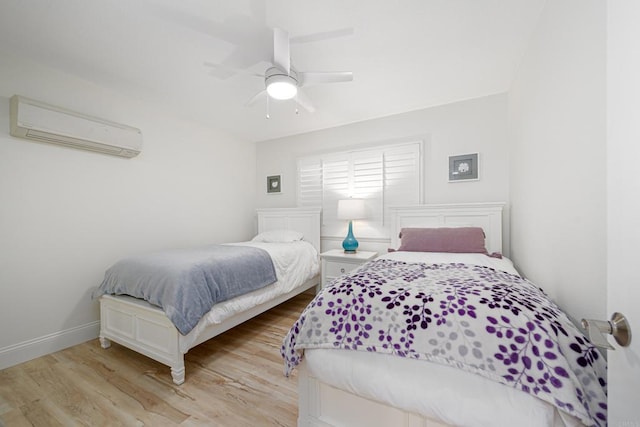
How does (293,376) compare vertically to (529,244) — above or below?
below

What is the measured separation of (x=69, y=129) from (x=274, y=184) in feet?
8.08

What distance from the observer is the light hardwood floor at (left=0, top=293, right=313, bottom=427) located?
4.83ft

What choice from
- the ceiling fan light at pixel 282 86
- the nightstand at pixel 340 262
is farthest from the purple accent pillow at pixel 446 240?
the ceiling fan light at pixel 282 86

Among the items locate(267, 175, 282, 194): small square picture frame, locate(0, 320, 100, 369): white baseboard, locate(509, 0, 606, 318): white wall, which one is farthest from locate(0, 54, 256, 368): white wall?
locate(509, 0, 606, 318): white wall

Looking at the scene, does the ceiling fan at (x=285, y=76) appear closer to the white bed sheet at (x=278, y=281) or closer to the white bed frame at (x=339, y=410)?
the white bed sheet at (x=278, y=281)

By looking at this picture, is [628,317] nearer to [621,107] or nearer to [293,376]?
[621,107]

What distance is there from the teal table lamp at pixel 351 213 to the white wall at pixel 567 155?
5.35ft

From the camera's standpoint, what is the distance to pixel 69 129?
2.20 m

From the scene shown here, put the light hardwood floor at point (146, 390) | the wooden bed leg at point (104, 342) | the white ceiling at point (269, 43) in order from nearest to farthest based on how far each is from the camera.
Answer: the light hardwood floor at point (146, 390) < the white ceiling at point (269, 43) < the wooden bed leg at point (104, 342)

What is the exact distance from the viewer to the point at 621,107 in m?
0.53

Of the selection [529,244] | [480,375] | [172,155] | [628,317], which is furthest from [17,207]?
[529,244]

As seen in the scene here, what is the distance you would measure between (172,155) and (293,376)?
2.86 meters

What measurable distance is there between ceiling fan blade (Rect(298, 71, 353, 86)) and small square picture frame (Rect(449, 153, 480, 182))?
1.74 meters

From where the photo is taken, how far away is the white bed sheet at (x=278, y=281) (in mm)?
1909
